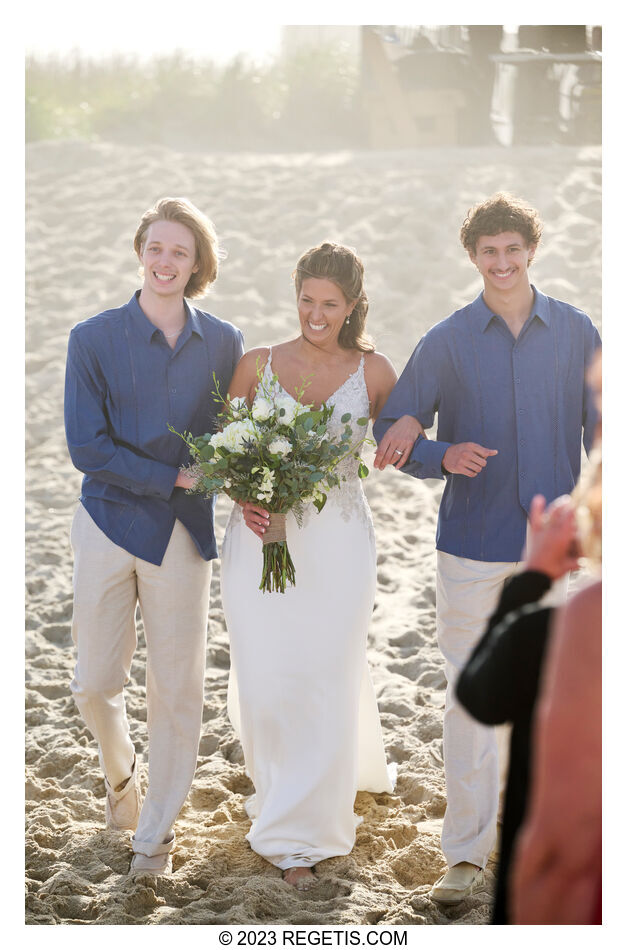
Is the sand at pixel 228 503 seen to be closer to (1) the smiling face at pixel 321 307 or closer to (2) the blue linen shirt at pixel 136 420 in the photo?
(2) the blue linen shirt at pixel 136 420

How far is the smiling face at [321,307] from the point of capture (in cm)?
358

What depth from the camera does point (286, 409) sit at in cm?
339

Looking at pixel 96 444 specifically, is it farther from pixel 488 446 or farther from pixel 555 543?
pixel 555 543

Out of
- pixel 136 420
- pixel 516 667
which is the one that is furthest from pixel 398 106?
pixel 516 667

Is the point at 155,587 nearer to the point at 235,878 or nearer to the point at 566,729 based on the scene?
the point at 235,878

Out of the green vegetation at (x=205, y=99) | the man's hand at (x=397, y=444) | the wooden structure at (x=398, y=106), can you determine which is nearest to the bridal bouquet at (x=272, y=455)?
the man's hand at (x=397, y=444)

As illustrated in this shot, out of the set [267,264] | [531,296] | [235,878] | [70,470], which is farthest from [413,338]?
[235,878]

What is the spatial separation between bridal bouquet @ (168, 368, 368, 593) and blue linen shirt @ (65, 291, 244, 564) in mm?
156

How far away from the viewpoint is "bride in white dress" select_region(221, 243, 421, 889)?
360cm

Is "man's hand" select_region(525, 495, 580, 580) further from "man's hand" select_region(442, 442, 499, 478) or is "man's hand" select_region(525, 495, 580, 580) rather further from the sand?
the sand

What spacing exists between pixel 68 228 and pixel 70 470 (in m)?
5.32

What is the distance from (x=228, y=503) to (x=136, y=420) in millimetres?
4322

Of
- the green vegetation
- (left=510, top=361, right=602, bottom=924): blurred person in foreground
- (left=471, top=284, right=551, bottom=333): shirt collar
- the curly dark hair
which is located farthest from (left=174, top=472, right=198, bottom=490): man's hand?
the green vegetation

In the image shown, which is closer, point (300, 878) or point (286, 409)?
point (286, 409)
